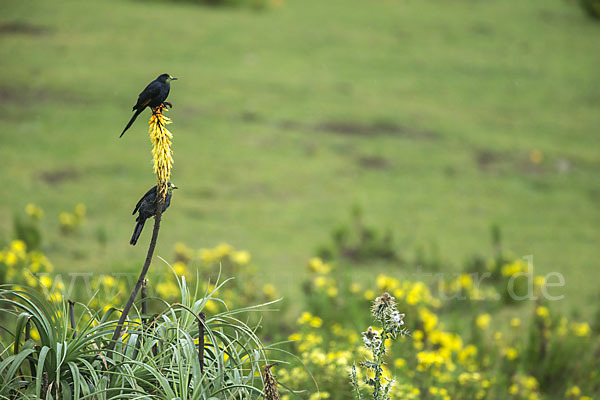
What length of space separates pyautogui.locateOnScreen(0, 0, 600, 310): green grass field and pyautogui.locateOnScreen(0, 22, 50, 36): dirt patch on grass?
22 mm

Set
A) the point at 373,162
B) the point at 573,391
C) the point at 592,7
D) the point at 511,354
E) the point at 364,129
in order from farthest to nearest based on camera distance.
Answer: the point at 592,7, the point at 364,129, the point at 373,162, the point at 511,354, the point at 573,391

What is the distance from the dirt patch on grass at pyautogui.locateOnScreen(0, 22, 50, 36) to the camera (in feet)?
18.5

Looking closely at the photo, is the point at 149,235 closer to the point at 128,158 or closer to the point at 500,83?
the point at 128,158

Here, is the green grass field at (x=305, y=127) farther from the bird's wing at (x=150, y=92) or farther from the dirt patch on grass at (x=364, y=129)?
the bird's wing at (x=150, y=92)

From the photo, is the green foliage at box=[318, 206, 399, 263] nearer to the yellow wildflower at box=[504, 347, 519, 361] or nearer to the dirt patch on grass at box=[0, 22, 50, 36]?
the yellow wildflower at box=[504, 347, 519, 361]

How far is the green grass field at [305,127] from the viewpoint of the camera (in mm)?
3732

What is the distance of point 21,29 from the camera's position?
5.70m

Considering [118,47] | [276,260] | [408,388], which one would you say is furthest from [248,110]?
[408,388]

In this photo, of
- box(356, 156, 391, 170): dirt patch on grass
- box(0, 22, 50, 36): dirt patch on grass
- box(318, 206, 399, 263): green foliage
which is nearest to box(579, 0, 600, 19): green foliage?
box(356, 156, 391, 170): dirt patch on grass

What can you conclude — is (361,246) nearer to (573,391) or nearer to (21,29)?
(573,391)

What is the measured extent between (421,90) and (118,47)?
105 inches

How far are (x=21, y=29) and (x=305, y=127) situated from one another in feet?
9.09

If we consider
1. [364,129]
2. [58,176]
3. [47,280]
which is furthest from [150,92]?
[364,129]

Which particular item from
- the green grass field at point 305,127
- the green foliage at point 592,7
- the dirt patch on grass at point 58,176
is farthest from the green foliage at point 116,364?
the green foliage at point 592,7
